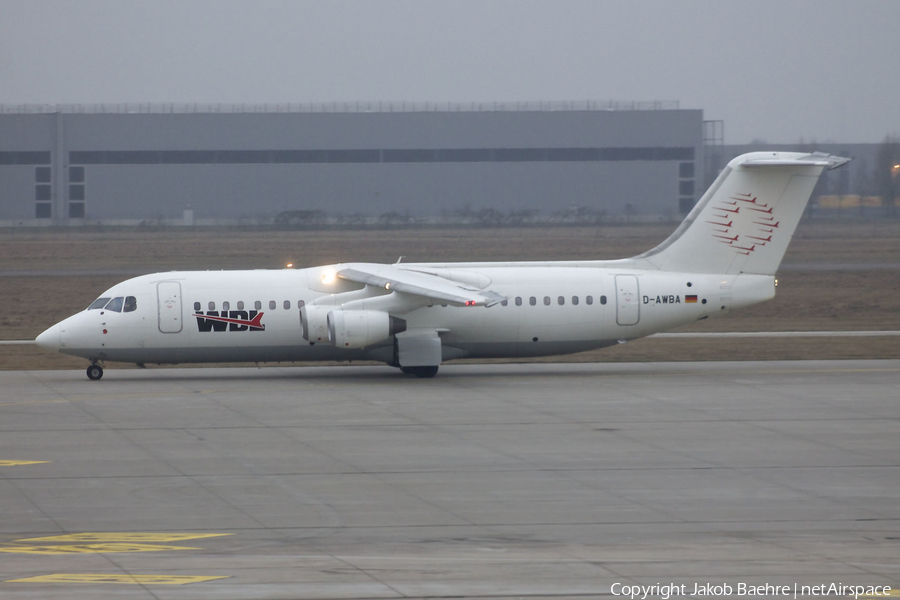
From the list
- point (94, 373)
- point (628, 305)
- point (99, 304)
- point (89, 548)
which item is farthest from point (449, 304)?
point (89, 548)

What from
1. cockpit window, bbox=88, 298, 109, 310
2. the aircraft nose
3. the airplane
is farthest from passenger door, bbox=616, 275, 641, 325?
the aircraft nose

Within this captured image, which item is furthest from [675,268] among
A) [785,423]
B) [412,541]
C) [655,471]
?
[412,541]

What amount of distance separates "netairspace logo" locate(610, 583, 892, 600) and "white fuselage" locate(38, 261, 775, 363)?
15.8m

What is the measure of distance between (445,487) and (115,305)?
1407cm

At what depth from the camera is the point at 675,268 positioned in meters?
26.9

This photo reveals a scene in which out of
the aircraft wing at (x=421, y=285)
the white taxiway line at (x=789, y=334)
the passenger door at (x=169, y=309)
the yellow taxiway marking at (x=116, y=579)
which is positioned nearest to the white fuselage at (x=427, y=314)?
the passenger door at (x=169, y=309)

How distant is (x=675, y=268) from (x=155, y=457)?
49.1 ft

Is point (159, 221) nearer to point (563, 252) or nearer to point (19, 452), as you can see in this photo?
point (563, 252)

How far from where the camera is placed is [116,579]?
1031cm

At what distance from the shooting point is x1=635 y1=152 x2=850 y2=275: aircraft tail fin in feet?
87.7

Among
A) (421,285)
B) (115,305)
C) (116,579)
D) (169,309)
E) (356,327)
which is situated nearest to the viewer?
(116,579)

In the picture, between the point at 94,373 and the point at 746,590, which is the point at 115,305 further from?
the point at 746,590

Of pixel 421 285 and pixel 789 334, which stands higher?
pixel 421 285

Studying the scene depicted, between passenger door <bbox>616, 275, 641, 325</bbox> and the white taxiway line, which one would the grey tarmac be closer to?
passenger door <bbox>616, 275, 641, 325</bbox>
